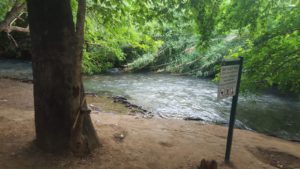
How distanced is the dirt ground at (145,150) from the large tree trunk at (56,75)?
0.88ft

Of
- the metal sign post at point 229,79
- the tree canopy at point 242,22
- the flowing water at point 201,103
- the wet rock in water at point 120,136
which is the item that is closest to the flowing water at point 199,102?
the flowing water at point 201,103

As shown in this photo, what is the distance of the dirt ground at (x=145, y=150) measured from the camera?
3990mm

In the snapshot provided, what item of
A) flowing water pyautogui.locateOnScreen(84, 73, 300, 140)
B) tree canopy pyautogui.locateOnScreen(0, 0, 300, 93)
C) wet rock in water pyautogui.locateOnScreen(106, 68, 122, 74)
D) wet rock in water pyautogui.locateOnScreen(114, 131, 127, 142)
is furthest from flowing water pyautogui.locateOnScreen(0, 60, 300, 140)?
wet rock in water pyautogui.locateOnScreen(114, 131, 127, 142)

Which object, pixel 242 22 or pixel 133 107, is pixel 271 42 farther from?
pixel 133 107

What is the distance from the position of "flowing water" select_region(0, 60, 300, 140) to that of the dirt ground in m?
2.61

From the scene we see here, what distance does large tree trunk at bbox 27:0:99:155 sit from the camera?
3.86m

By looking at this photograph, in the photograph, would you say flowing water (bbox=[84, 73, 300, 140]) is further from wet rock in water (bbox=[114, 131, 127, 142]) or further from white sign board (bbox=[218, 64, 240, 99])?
wet rock in water (bbox=[114, 131, 127, 142])

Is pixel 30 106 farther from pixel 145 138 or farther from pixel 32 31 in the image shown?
pixel 32 31

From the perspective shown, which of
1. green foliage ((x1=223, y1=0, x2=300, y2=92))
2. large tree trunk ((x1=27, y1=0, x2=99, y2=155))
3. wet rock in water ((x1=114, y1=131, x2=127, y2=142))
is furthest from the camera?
green foliage ((x1=223, y1=0, x2=300, y2=92))

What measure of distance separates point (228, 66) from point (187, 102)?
24.3 ft

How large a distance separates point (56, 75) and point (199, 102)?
28.3 feet

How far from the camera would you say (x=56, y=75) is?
3.90 metres

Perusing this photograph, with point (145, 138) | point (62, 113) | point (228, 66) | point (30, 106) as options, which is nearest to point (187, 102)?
point (30, 106)

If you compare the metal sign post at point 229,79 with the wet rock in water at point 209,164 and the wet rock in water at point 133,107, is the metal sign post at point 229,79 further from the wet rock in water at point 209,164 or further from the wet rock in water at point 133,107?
the wet rock in water at point 133,107
